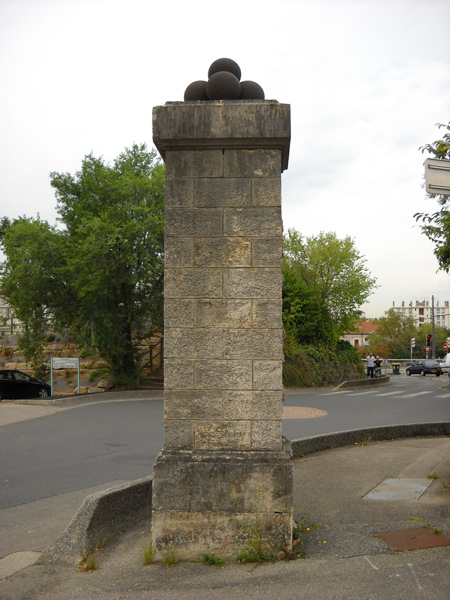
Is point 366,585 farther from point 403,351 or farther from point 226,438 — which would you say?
point 403,351

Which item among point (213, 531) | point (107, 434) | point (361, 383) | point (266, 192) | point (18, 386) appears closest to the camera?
point (213, 531)

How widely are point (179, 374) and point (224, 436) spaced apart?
2.18ft

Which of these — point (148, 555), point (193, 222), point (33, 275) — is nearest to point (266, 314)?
point (193, 222)

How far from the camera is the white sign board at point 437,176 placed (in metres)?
4.94

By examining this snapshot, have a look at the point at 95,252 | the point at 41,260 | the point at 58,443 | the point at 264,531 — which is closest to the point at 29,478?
the point at 58,443

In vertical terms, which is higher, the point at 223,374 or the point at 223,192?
the point at 223,192

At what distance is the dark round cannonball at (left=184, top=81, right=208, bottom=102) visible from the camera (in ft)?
15.8

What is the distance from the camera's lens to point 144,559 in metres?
4.38

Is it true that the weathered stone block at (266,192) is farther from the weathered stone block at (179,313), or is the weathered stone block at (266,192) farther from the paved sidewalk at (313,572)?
the paved sidewalk at (313,572)

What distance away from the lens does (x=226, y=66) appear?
4.89 meters

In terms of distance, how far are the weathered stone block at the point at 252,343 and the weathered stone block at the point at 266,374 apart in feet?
0.17

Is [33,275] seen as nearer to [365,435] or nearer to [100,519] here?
[365,435]

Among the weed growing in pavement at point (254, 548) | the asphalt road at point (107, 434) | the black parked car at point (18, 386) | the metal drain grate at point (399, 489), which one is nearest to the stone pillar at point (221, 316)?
the weed growing in pavement at point (254, 548)

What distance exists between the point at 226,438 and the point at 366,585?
1.53 m
